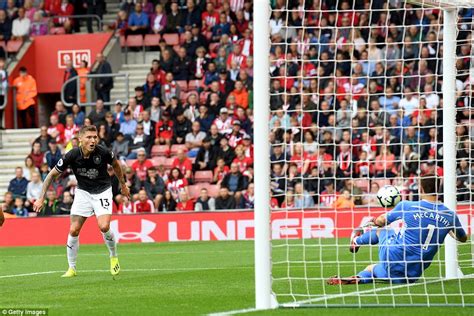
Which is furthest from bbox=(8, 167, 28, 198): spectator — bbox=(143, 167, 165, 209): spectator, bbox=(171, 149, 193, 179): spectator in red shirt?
bbox=(171, 149, 193, 179): spectator in red shirt

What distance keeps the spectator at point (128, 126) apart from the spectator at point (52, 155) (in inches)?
68.8

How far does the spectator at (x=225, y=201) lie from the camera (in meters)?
25.6

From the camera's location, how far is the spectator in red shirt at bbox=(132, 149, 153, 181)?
27.6 m

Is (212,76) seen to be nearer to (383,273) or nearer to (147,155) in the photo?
(147,155)

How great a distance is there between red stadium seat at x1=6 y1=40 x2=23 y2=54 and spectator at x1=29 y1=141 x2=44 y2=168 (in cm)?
555

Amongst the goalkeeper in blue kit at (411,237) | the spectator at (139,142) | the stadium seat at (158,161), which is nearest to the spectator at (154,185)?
the stadium seat at (158,161)

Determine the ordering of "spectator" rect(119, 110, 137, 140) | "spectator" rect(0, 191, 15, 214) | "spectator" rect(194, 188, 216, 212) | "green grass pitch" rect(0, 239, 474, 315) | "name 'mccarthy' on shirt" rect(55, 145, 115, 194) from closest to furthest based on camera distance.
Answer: "green grass pitch" rect(0, 239, 474, 315)
"name 'mccarthy' on shirt" rect(55, 145, 115, 194)
"spectator" rect(194, 188, 216, 212)
"spectator" rect(0, 191, 15, 214)
"spectator" rect(119, 110, 137, 140)

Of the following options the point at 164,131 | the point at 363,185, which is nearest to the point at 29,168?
the point at 164,131

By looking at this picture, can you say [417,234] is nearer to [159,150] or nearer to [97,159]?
[97,159]

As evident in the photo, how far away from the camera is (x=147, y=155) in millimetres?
28719

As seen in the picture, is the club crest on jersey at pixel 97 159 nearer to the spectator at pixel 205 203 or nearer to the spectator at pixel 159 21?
the spectator at pixel 205 203

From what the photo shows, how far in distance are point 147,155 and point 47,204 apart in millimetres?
3091

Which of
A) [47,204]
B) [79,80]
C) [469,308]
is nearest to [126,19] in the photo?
[79,80]

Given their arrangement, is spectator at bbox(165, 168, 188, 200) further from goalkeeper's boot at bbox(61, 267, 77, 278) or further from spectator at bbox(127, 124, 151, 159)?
goalkeeper's boot at bbox(61, 267, 77, 278)
